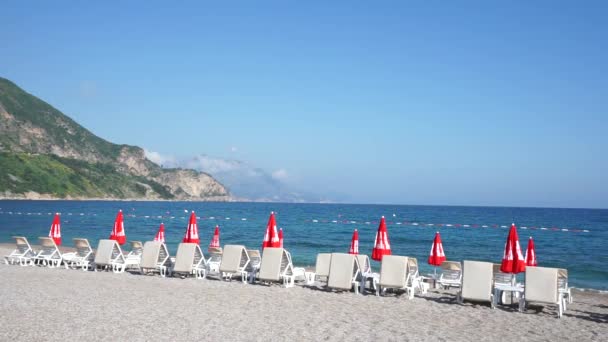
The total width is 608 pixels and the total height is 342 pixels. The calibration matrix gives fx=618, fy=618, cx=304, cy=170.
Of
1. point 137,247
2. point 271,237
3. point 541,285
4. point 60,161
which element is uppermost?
point 60,161

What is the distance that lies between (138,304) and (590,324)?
8039mm

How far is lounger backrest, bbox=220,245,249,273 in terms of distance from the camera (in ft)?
49.7

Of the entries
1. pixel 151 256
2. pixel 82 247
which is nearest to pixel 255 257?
pixel 151 256

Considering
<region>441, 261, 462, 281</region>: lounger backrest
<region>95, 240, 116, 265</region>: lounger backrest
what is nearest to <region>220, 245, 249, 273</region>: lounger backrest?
<region>95, 240, 116, 265</region>: lounger backrest

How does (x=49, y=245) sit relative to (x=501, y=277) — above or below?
below

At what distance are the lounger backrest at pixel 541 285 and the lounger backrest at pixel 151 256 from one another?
358 inches

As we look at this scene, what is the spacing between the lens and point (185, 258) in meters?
15.7

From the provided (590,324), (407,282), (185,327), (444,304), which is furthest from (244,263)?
(590,324)

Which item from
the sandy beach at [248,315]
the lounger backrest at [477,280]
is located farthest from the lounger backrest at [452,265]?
the lounger backrest at [477,280]

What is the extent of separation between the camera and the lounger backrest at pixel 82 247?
17.4 m

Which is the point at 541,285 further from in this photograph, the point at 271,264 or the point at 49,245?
the point at 49,245

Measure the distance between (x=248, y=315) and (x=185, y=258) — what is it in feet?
18.2

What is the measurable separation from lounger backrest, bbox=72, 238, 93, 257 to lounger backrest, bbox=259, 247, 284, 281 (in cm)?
579

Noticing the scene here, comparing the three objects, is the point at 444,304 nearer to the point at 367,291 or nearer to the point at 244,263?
the point at 367,291
